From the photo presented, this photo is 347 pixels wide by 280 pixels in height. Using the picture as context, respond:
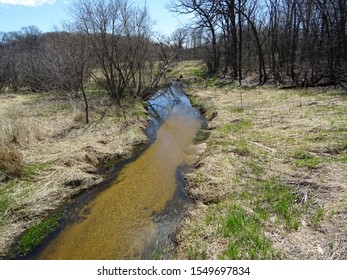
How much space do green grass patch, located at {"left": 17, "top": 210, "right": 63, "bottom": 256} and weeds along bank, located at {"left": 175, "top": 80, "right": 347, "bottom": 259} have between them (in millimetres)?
2823

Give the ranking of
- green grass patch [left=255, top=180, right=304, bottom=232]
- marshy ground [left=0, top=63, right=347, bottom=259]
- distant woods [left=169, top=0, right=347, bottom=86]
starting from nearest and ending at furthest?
1. marshy ground [left=0, top=63, right=347, bottom=259]
2. green grass patch [left=255, top=180, right=304, bottom=232]
3. distant woods [left=169, top=0, right=347, bottom=86]

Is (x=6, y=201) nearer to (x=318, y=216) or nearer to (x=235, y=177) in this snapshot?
(x=235, y=177)

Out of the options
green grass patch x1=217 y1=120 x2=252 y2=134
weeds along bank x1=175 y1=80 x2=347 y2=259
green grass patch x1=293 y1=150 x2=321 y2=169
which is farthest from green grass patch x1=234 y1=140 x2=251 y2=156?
green grass patch x1=217 y1=120 x2=252 y2=134

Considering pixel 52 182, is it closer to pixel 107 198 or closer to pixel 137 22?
pixel 107 198

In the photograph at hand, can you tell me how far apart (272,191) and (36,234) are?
496 centimetres

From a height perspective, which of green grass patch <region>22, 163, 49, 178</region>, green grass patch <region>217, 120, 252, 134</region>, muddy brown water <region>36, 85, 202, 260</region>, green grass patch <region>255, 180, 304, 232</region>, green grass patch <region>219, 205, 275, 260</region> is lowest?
muddy brown water <region>36, 85, 202, 260</region>

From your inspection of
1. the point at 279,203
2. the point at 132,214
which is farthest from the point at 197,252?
the point at 132,214

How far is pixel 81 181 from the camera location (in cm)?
696

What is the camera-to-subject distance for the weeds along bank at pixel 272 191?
13.1 ft

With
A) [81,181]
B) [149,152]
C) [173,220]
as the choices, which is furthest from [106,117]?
[173,220]

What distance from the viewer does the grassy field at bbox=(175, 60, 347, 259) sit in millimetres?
4004

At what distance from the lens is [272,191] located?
538cm

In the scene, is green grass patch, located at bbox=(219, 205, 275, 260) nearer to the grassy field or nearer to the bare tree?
the grassy field

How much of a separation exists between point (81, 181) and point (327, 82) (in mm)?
15324
